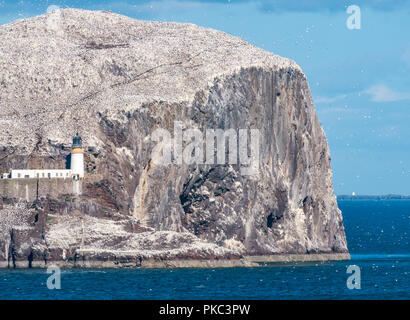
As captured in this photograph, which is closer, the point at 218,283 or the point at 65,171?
the point at 218,283

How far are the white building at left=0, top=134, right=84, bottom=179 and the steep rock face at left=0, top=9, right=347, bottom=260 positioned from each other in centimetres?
146

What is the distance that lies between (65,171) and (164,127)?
544 inches

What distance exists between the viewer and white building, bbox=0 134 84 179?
431ft

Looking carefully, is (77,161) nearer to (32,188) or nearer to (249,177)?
(32,188)

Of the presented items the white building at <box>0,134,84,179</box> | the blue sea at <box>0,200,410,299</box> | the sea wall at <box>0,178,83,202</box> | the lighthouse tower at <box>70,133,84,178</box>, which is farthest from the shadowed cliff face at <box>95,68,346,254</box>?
the blue sea at <box>0,200,410,299</box>

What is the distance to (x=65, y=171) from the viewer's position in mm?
131625

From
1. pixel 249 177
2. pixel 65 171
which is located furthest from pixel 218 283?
pixel 249 177

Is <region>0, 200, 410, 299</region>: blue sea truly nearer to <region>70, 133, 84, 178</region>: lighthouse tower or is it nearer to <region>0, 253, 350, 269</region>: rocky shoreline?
<region>0, 253, 350, 269</region>: rocky shoreline

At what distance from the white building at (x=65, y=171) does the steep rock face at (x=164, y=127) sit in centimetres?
146

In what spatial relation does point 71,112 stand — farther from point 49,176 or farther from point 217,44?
point 217,44

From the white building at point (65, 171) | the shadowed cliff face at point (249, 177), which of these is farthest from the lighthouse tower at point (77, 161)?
the shadowed cliff face at point (249, 177)

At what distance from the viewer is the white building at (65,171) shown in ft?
431

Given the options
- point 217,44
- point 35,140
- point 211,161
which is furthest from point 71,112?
point 217,44

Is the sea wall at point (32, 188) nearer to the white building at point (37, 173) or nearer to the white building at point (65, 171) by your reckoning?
the white building at point (65, 171)
